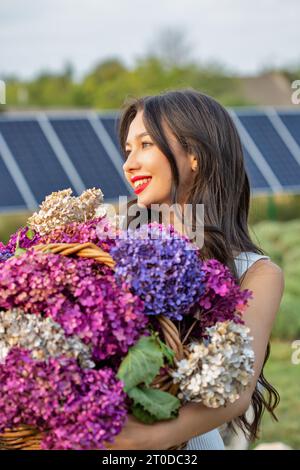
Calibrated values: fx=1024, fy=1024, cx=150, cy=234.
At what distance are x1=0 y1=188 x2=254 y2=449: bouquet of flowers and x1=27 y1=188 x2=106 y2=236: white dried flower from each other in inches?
14.9

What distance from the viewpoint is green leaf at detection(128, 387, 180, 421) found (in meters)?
2.33

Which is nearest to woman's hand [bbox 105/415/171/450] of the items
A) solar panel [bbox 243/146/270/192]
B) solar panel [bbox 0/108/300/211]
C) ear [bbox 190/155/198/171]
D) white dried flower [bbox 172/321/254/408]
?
white dried flower [bbox 172/321/254/408]

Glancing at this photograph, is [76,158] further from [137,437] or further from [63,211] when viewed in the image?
[137,437]

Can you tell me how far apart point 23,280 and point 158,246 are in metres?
0.33

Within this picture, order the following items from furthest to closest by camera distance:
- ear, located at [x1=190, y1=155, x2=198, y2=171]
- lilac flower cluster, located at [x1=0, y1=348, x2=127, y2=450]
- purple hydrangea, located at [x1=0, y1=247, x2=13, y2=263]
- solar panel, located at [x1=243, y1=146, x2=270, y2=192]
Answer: solar panel, located at [x1=243, y1=146, x2=270, y2=192] < ear, located at [x1=190, y1=155, x2=198, y2=171] < purple hydrangea, located at [x1=0, y1=247, x2=13, y2=263] < lilac flower cluster, located at [x1=0, y1=348, x2=127, y2=450]

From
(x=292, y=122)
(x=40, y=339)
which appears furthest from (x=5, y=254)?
(x=292, y=122)

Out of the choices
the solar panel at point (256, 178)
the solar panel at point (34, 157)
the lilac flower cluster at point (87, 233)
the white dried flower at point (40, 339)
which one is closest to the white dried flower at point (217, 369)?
the white dried flower at point (40, 339)

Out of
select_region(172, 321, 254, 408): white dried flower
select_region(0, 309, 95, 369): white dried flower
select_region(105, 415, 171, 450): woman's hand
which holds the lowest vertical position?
select_region(105, 415, 171, 450): woman's hand

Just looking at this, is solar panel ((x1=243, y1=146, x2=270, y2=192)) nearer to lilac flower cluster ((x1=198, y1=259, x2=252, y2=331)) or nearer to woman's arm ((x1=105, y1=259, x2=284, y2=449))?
woman's arm ((x1=105, y1=259, x2=284, y2=449))

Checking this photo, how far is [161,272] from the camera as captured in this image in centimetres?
239

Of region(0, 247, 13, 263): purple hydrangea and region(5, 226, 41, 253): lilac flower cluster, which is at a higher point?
region(5, 226, 41, 253): lilac flower cluster

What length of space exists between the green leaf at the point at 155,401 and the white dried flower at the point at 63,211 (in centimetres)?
69

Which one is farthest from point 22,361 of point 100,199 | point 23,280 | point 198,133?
point 198,133

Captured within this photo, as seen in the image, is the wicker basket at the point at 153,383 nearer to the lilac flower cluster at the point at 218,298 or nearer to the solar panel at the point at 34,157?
the lilac flower cluster at the point at 218,298
